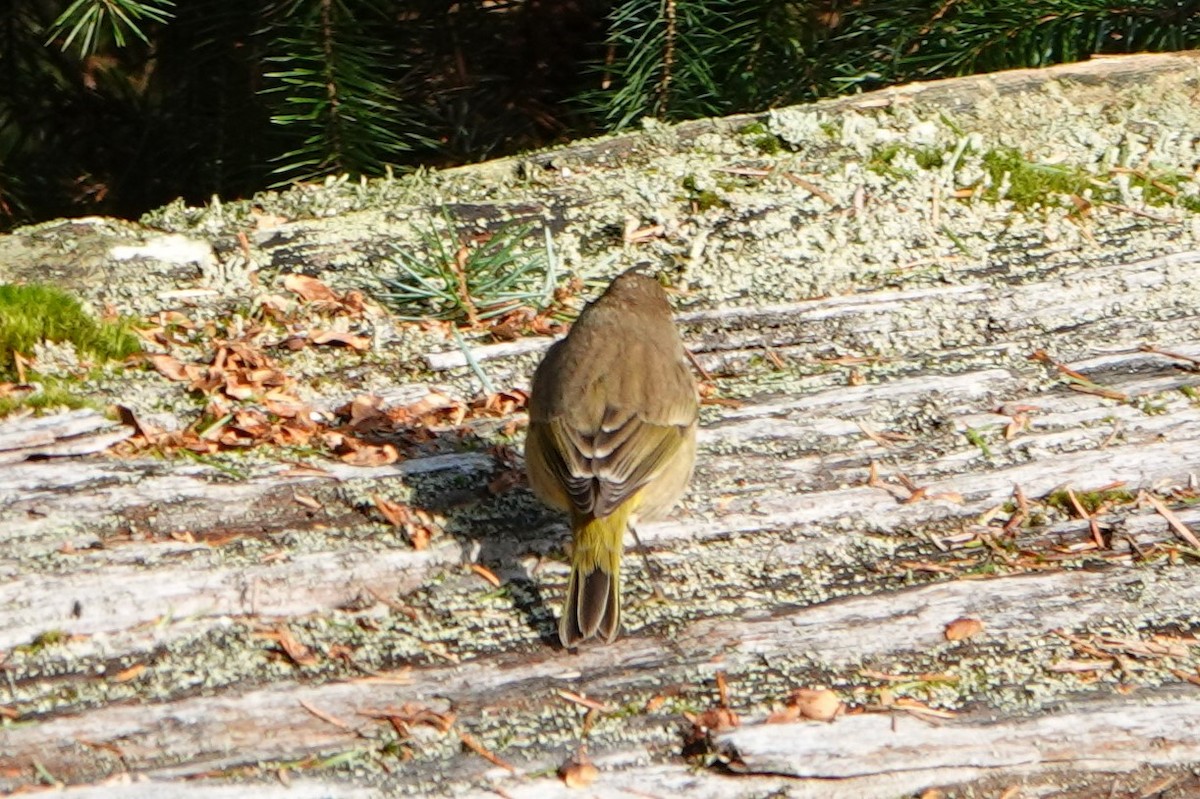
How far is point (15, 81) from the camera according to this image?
579cm

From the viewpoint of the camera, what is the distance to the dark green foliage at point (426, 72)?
5.48 metres

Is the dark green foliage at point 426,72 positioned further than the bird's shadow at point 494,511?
Yes

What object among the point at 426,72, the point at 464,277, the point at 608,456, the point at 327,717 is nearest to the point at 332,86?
the point at 426,72

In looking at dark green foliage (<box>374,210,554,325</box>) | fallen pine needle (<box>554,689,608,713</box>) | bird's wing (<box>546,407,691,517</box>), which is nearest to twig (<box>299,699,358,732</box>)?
fallen pine needle (<box>554,689,608,713</box>)

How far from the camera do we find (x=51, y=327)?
438 centimetres

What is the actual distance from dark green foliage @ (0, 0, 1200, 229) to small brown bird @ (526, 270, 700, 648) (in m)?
1.44

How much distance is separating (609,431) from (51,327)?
64.8 inches

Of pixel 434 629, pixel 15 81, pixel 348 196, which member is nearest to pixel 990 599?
pixel 434 629

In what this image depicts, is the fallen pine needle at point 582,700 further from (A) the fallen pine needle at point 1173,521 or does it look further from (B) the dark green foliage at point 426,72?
(B) the dark green foliage at point 426,72

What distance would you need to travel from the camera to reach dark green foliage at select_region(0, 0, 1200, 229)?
5.48m

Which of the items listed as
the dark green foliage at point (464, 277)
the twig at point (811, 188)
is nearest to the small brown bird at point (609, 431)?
the dark green foliage at point (464, 277)

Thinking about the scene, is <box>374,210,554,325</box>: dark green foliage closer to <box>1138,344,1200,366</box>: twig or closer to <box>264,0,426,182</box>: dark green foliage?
<box>264,0,426,182</box>: dark green foliage

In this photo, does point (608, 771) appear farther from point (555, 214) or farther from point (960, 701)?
point (555, 214)

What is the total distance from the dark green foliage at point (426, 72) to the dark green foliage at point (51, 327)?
3.75 ft
